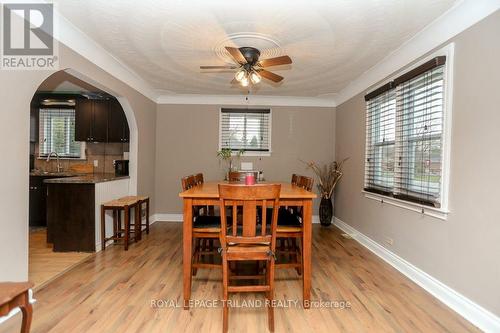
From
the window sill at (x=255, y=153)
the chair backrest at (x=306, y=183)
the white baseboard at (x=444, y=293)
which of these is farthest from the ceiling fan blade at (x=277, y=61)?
the window sill at (x=255, y=153)

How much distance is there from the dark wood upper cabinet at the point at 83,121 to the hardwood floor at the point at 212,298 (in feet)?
7.40

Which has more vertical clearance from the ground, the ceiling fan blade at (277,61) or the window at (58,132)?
the ceiling fan blade at (277,61)

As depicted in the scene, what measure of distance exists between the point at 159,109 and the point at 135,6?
3098 millimetres

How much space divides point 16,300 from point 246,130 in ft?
14.0

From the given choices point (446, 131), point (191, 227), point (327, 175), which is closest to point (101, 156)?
point (191, 227)

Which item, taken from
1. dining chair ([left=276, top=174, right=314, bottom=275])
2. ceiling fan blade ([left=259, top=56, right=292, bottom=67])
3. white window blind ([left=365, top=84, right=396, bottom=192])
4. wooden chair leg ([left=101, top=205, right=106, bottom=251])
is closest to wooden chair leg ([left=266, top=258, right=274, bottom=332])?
dining chair ([left=276, top=174, right=314, bottom=275])

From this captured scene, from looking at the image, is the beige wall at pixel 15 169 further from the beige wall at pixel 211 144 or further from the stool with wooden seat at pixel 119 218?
the beige wall at pixel 211 144

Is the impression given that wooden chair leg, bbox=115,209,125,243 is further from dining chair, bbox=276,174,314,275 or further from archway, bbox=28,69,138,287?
dining chair, bbox=276,174,314,275

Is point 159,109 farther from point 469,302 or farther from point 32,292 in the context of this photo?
point 469,302

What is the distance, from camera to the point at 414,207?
272 cm

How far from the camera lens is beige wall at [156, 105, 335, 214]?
5.20 meters

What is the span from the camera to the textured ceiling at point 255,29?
2.20 m

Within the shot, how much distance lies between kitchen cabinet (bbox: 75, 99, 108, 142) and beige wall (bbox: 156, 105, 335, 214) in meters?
0.95
